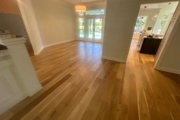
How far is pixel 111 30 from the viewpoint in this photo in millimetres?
2887

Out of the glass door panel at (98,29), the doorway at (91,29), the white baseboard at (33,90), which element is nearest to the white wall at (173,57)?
the white baseboard at (33,90)

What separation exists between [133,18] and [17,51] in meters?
3.12

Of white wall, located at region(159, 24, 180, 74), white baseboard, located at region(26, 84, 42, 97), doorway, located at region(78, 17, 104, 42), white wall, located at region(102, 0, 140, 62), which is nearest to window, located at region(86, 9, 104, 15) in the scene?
doorway, located at region(78, 17, 104, 42)

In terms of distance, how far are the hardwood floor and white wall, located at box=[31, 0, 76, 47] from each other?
11.2ft

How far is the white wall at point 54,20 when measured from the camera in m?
4.32

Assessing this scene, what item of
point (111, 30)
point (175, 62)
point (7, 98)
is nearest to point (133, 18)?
point (111, 30)

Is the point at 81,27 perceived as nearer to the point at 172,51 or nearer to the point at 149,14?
the point at 172,51

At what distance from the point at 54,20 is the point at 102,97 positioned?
575 centimetres

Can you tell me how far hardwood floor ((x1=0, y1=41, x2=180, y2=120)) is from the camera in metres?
1.27

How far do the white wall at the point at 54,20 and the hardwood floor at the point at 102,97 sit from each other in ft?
11.2

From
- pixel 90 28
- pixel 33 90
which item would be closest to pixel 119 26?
pixel 33 90

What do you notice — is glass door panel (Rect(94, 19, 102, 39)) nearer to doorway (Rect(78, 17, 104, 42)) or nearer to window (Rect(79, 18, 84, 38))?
doorway (Rect(78, 17, 104, 42))

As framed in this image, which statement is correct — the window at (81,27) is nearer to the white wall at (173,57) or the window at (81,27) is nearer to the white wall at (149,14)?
the white wall at (149,14)

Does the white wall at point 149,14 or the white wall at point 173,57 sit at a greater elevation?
the white wall at point 149,14
